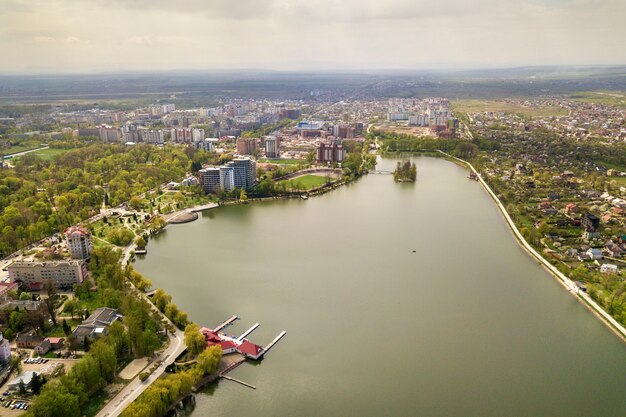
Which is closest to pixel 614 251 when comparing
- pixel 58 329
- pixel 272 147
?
pixel 58 329

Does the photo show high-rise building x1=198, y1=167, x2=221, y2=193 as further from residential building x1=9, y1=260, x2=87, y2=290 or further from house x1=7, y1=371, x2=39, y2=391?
house x1=7, y1=371, x2=39, y2=391

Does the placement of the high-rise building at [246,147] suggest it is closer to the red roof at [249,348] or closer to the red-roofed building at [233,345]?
the red-roofed building at [233,345]

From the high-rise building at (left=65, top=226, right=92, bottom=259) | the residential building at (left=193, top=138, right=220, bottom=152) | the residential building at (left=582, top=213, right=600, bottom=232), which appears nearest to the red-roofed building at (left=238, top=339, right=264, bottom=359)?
the high-rise building at (left=65, top=226, right=92, bottom=259)

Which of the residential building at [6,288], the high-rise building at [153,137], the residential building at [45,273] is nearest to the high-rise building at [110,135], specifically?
the high-rise building at [153,137]

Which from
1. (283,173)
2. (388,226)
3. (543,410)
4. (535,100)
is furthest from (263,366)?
(535,100)

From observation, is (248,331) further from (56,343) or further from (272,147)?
(272,147)

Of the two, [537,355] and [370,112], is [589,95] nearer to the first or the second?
[370,112]
